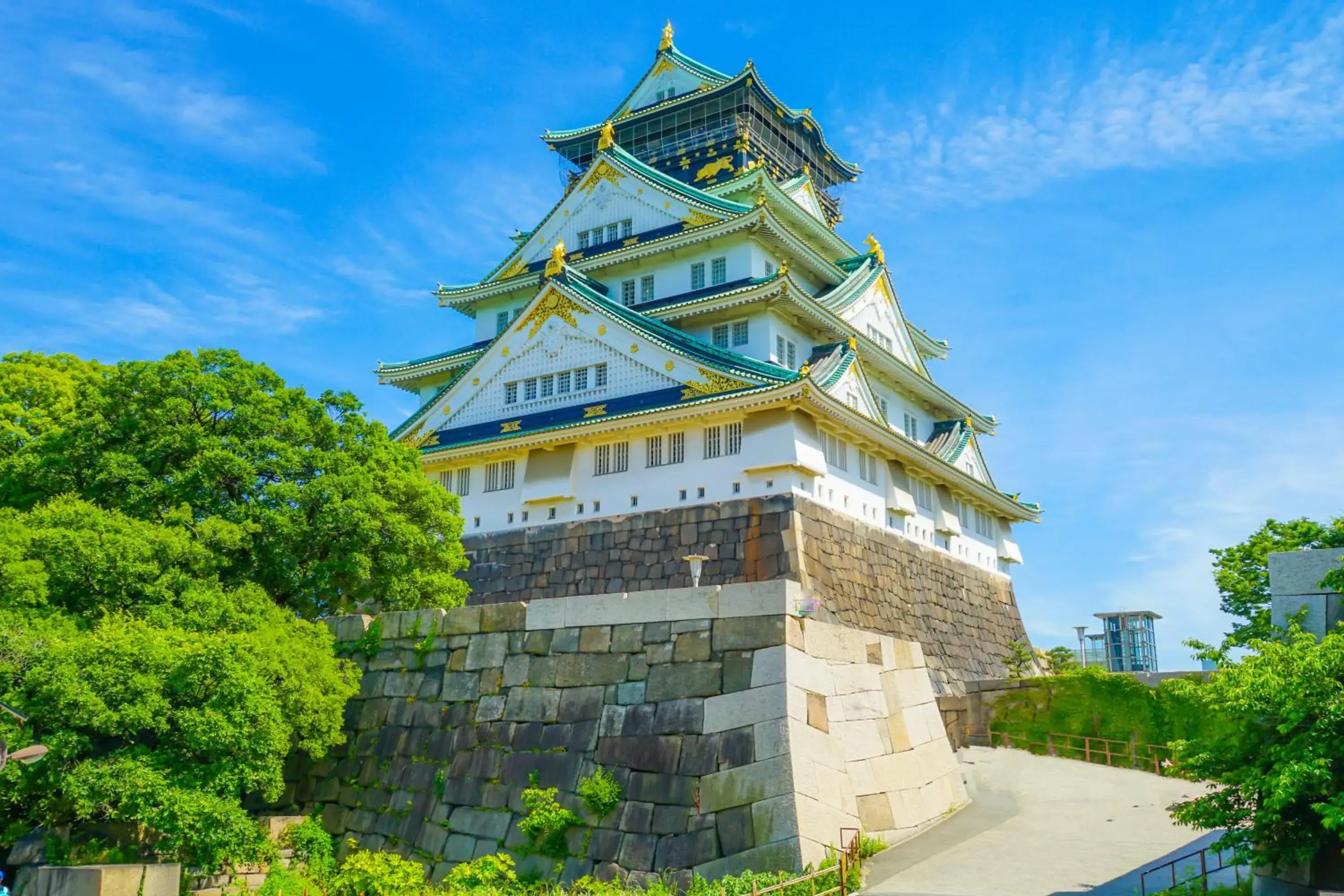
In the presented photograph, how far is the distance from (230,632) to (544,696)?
5.34m

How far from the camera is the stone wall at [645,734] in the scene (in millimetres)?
16203

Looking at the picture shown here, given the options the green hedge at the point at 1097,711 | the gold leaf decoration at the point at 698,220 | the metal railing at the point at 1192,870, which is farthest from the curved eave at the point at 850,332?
the metal railing at the point at 1192,870

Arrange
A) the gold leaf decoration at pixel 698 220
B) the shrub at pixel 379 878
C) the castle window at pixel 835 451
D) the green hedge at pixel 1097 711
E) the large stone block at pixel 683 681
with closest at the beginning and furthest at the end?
the large stone block at pixel 683 681 < the shrub at pixel 379 878 < the green hedge at pixel 1097 711 < the castle window at pixel 835 451 < the gold leaf decoration at pixel 698 220

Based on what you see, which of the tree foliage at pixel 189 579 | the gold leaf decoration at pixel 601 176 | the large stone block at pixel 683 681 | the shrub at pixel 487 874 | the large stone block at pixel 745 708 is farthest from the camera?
the gold leaf decoration at pixel 601 176

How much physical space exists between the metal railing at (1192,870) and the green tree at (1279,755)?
3.52 ft

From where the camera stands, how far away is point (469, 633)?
816 inches

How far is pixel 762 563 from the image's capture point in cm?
2781

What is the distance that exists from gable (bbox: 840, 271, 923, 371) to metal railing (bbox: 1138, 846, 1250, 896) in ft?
70.9

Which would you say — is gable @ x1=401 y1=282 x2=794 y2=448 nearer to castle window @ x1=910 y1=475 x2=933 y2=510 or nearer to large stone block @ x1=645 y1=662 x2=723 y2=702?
castle window @ x1=910 y1=475 x2=933 y2=510

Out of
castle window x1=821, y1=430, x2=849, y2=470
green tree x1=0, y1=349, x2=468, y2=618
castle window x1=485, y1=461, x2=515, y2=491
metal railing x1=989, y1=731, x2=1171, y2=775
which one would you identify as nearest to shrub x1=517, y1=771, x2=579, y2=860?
green tree x1=0, y1=349, x2=468, y2=618

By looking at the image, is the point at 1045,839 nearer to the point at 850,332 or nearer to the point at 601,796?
the point at 601,796

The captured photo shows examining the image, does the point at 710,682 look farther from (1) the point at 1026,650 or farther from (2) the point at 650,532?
(1) the point at 1026,650

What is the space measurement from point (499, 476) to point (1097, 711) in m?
17.3

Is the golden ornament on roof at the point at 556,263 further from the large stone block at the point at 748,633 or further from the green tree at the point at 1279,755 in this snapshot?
the green tree at the point at 1279,755
